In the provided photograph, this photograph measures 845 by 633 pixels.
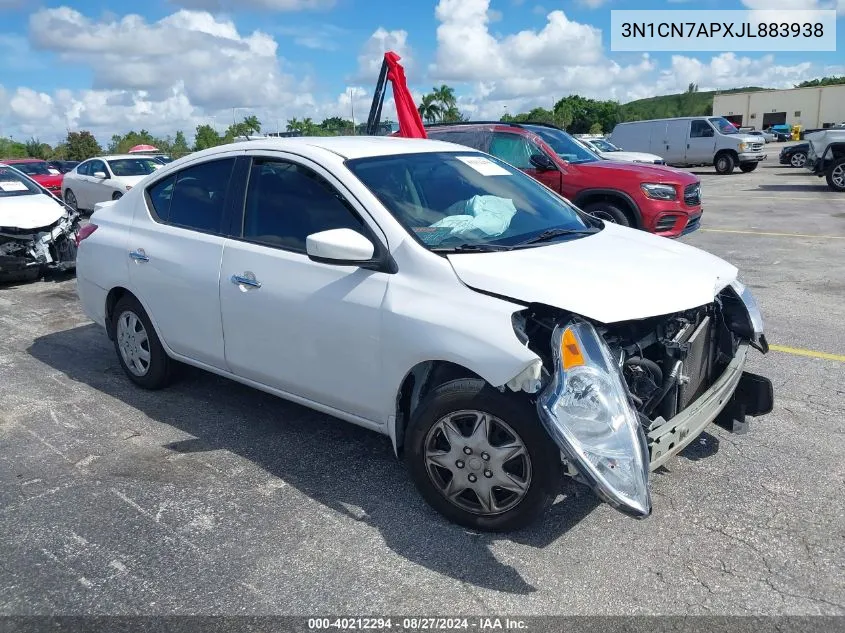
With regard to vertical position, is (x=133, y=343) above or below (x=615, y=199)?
below

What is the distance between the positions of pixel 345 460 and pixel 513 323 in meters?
1.49

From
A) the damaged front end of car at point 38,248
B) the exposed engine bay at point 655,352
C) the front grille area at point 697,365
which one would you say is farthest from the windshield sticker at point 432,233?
the damaged front end of car at point 38,248

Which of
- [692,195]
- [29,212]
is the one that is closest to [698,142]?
[692,195]

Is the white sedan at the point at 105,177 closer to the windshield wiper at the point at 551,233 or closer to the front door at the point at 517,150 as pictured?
the front door at the point at 517,150

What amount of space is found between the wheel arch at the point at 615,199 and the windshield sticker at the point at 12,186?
763cm

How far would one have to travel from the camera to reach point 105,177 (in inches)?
573

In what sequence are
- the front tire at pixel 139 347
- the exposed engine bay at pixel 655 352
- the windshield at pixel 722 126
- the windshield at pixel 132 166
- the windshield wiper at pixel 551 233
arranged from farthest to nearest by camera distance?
the windshield at pixel 722 126 < the windshield at pixel 132 166 < the front tire at pixel 139 347 < the windshield wiper at pixel 551 233 < the exposed engine bay at pixel 655 352

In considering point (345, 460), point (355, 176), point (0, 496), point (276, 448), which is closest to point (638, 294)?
point (355, 176)

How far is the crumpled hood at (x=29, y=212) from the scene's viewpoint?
8.58 m

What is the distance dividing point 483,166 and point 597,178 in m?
5.46

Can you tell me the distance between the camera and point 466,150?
4.50m

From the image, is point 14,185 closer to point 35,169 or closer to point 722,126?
point 35,169

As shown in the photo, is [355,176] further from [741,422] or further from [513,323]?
[741,422]

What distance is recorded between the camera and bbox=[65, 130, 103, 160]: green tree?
49.5m
